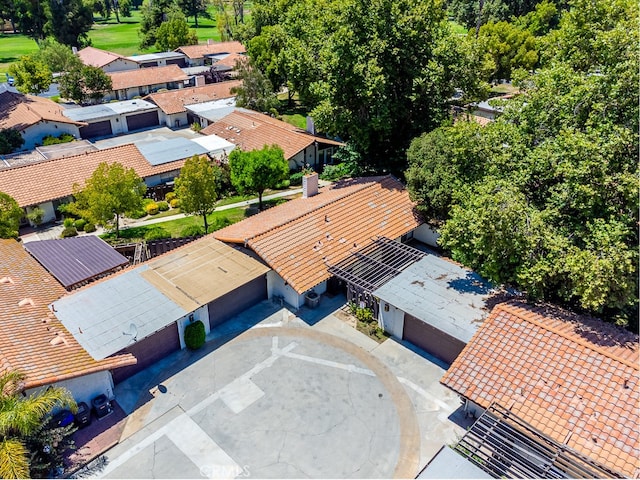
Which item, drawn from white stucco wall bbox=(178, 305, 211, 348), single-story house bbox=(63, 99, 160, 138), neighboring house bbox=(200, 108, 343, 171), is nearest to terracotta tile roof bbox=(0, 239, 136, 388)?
white stucco wall bbox=(178, 305, 211, 348)

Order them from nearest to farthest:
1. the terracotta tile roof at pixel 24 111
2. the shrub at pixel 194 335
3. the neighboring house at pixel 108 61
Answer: the shrub at pixel 194 335
the terracotta tile roof at pixel 24 111
the neighboring house at pixel 108 61

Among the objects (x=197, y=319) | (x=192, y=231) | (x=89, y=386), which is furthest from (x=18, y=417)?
(x=192, y=231)

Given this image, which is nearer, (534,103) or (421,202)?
(534,103)

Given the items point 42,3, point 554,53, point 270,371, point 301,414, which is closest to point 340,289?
point 270,371

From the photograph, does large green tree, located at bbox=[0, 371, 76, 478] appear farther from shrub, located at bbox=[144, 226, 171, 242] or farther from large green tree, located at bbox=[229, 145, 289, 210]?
large green tree, located at bbox=[229, 145, 289, 210]

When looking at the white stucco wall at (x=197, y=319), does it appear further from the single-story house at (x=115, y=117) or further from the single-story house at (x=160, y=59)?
the single-story house at (x=160, y=59)

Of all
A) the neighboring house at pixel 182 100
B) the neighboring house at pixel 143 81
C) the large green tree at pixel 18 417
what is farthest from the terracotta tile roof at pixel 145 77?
the large green tree at pixel 18 417

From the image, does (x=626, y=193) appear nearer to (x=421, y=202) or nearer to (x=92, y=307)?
(x=421, y=202)
